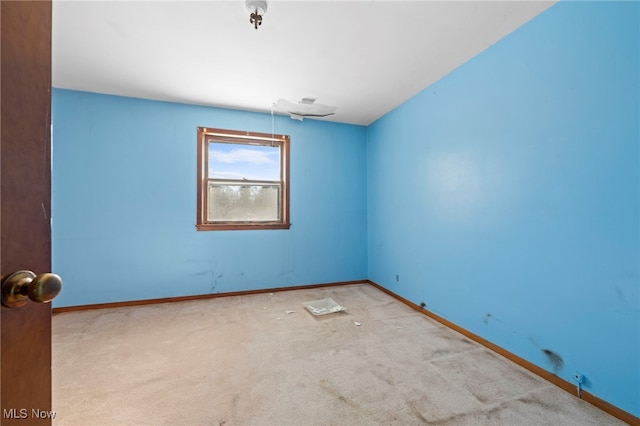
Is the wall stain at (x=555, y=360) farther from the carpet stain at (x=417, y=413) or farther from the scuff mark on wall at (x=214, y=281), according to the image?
the scuff mark on wall at (x=214, y=281)

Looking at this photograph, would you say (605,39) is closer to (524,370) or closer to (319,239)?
(524,370)

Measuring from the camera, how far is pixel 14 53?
53 cm

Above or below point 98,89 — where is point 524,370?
below

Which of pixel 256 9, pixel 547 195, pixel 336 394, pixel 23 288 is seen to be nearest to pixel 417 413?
pixel 336 394

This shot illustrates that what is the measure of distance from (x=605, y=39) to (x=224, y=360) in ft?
10.5

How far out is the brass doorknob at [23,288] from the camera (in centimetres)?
49

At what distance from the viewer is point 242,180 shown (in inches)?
142

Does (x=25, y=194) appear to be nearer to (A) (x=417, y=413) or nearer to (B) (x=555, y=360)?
(A) (x=417, y=413)

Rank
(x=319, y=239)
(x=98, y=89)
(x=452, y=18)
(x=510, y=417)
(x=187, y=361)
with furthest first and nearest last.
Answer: (x=319, y=239), (x=98, y=89), (x=187, y=361), (x=452, y=18), (x=510, y=417)

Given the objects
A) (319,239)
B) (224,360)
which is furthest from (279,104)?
(224,360)

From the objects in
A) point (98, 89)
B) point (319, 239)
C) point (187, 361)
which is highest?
point (98, 89)

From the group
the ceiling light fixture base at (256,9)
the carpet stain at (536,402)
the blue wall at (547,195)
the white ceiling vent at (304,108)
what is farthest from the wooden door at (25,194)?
the white ceiling vent at (304,108)

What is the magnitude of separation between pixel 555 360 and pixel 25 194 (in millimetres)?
2677

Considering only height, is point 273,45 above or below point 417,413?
above
